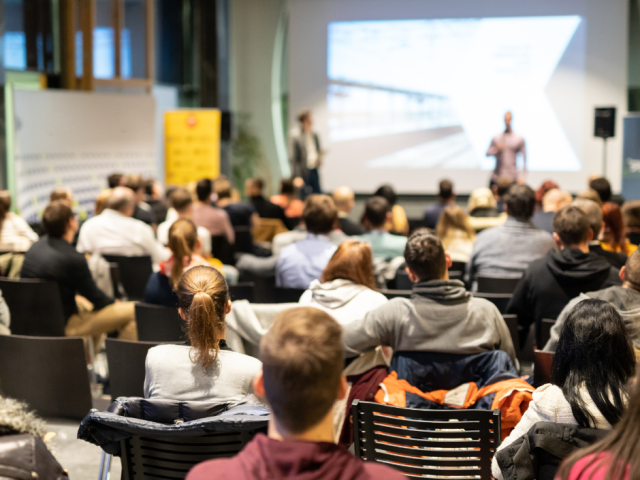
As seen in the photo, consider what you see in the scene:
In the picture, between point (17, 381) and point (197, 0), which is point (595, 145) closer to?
point (197, 0)

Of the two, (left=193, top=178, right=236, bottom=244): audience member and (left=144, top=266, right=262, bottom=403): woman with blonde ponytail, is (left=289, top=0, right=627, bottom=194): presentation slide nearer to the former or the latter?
(left=193, top=178, right=236, bottom=244): audience member

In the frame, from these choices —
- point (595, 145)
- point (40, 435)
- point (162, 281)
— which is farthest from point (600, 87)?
point (40, 435)

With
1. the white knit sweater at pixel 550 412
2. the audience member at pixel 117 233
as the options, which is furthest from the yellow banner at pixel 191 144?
the white knit sweater at pixel 550 412

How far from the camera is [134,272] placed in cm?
490

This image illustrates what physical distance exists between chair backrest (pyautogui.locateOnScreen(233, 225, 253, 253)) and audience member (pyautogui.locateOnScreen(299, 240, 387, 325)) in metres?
3.46

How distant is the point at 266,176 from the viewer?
38.7ft

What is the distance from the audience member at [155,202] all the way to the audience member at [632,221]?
13.7 feet

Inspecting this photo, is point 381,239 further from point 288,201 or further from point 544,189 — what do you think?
point 288,201

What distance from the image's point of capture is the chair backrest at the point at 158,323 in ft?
11.0

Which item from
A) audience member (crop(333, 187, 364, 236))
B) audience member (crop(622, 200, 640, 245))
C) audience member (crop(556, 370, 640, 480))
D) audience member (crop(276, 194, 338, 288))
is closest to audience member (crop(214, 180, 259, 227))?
audience member (crop(333, 187, 364, 236))

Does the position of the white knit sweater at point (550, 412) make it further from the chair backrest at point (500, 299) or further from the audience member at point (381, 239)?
the audience member at point (381, 239)

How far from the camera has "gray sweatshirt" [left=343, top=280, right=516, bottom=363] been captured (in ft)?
8.58

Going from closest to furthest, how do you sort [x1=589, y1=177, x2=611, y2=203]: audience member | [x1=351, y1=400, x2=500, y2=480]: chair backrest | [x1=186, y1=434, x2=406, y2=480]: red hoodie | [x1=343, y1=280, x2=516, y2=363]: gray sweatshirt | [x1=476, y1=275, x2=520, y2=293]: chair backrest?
1. [x1=186, y1=434, x2=406, y2=480]: red hoodie
2. [x1=351, y1=400, x2=500, y2=480]: chair backrest
3. [x1=343, y1=280, x2=516, y2=363]: gray sweatshirt
4. [x1=476, y1=275, x2=520, y2=293]: chair backrest
5. [x1=589, y1=177, x2=611, y2=203]: audience member

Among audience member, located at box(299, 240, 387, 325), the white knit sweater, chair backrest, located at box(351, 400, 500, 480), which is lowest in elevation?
chair backrest, located at box(351, 400, 500, 480)
